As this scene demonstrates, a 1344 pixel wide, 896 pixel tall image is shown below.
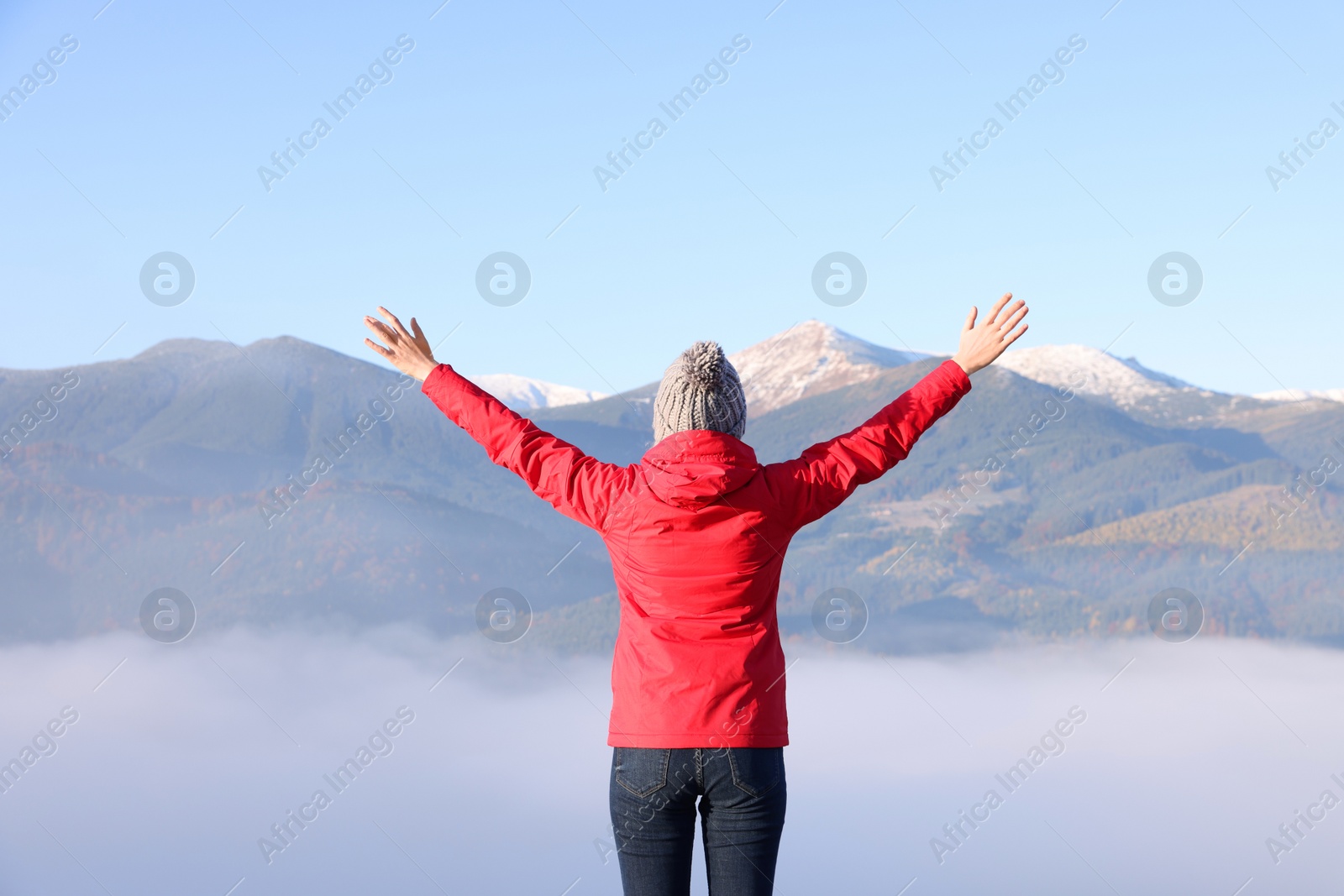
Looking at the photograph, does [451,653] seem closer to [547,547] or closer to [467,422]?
[547,547]

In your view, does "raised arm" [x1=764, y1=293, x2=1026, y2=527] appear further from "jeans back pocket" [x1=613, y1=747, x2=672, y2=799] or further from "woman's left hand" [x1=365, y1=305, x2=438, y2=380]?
"woman's left hand" [x1=365, y1=305, x2=438, y2=380]

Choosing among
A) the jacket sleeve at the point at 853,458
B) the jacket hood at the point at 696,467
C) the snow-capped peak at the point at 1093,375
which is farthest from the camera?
the snow-capped peak at the point at 1093,375

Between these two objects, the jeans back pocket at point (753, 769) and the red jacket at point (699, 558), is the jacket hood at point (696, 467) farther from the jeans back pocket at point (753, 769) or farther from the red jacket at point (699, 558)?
the jeans back pocket at point (753, 769)

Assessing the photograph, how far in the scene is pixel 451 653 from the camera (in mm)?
49438

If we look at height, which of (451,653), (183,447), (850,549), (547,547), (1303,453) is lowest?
(183,447)

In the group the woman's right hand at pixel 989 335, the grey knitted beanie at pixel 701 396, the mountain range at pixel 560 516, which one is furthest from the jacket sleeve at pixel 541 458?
the mountain range at pixel 560 516

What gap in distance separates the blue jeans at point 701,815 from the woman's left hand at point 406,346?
Result: 1.24m

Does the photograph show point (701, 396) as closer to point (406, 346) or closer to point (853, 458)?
point (853, 458)

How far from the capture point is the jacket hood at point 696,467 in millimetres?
2525

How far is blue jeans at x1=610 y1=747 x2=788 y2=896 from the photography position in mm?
2580

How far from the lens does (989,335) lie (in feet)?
9.99

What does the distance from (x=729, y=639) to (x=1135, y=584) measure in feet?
202

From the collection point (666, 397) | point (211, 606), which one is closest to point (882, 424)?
point (666, 397)

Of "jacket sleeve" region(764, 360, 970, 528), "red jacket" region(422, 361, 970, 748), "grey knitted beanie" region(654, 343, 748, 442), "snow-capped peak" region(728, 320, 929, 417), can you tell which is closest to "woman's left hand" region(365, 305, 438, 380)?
"red jacket" region(422, 361, 970, 748)
